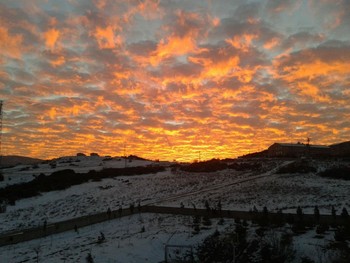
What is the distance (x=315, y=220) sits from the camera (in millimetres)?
22922

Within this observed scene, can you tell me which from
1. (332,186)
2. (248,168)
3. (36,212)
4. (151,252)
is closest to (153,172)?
(248,168)

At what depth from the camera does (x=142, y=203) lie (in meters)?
40.7

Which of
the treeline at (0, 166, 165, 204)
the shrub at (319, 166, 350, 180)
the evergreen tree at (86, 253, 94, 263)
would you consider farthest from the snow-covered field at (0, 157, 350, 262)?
the shrub at (319, 166, 350, 180)

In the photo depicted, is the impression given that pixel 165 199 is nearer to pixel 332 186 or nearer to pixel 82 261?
pixel 332 186

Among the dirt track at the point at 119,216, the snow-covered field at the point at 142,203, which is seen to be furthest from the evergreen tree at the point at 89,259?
the dirt track at the point at 119,216

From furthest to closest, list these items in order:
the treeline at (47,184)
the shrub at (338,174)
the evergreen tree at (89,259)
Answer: the treeline at (47,184) < the shrub at (338,174) < the evergreen tree at (89,259)

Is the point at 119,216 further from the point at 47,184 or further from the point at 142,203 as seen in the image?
the point at 47,184

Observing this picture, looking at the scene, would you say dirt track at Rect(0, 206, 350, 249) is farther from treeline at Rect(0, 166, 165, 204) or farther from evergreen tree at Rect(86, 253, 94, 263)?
treeline at Rect(0, 166, 165, 204)

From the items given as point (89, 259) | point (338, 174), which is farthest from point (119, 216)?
point (338, 174)

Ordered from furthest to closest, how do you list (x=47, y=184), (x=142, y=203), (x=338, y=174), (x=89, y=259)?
1. (x=47, y=184)
2. (x=338, y=174)
3. (x=142, y=203)
4. (x=89, y=259)

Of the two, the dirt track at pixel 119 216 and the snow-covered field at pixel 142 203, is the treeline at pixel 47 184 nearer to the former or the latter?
the snow-covered field at pixel 142 203

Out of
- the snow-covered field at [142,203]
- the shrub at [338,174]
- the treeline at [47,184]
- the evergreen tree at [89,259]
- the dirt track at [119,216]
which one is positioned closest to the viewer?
the evergreen tree at [89,259]

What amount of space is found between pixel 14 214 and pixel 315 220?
1241 inches

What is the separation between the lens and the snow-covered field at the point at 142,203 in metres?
22.1
